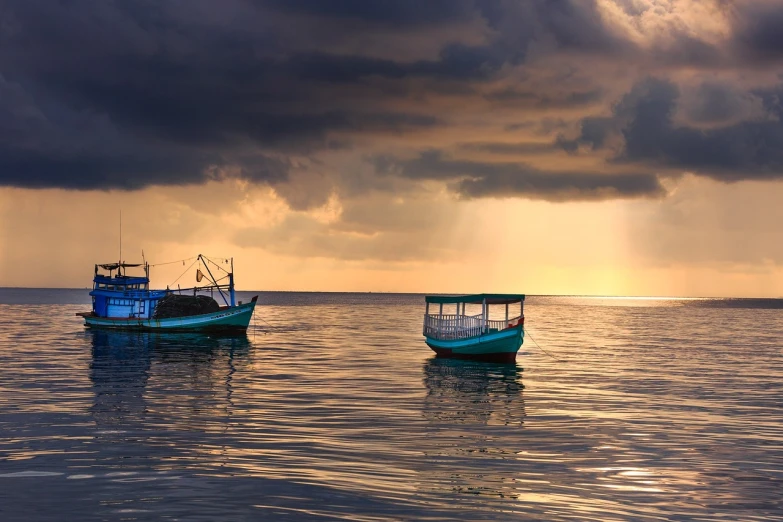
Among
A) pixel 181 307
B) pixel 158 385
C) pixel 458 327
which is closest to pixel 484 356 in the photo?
pixel 458 327

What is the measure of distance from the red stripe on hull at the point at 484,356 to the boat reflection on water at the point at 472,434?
285 inches

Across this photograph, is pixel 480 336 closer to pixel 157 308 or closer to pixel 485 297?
pixel 485 297

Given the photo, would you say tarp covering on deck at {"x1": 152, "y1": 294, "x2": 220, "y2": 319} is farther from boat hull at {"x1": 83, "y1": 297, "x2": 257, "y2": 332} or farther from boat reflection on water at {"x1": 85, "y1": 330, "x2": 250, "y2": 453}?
→ boat reflection on water at {"x1": 85, "y1": 330, "x2": 250, "y2": 453}

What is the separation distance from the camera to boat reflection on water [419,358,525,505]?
20297 mm

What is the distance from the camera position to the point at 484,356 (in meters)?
61.0

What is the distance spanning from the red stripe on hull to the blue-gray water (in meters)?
4.82

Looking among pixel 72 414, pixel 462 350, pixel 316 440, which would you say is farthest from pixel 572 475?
pixel 462 350

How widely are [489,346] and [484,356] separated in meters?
1.41

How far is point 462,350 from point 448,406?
83.1 ft

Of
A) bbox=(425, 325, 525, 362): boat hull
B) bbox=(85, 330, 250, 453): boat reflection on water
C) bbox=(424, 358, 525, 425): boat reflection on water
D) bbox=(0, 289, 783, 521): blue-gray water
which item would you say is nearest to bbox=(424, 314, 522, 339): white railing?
bbox=(425, 325, 525, 362): boat hull

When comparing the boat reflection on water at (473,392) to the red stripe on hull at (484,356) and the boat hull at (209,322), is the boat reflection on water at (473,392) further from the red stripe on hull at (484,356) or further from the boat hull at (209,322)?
the boat hull at (209,322)

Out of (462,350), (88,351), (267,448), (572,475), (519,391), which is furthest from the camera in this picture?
(88,351)

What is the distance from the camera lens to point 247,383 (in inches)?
1752

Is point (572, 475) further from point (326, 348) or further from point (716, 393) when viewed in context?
point (326, 348)
